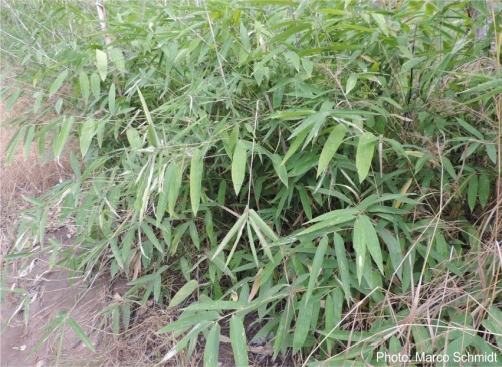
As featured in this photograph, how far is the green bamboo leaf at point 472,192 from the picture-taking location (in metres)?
Answer: 1.35

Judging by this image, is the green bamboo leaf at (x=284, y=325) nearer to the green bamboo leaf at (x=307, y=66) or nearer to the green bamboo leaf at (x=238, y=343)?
the green bamboo leaf at (x=238, y=343)

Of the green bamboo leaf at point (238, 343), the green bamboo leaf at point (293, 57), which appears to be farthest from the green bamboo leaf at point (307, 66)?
the green bamboo leaf at point (238, 343)

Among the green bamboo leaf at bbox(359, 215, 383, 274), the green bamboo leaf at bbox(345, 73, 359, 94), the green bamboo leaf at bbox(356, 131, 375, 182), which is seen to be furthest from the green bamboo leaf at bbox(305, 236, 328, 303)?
the green bamboo leaf at bbox(345, 73, 359, 94)

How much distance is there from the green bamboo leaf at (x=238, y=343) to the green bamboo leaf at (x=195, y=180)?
0.30 meters

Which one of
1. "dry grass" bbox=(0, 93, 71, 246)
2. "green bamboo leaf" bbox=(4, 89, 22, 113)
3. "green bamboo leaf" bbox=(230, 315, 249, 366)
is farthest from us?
"dry grass" bbox=(0, 93, 71, 246)

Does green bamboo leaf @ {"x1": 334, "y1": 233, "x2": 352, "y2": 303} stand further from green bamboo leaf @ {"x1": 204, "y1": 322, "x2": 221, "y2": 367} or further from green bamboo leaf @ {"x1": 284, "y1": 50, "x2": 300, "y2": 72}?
green bamboo leaf @ {"x1": 284, "y1": 50, "x2": 300, "y2": 72}

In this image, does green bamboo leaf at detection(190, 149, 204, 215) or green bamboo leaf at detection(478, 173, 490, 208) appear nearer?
green bamboo leaf at detection(190, 149, 204, 215)

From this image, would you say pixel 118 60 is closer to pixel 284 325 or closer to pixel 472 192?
pixel 284 325

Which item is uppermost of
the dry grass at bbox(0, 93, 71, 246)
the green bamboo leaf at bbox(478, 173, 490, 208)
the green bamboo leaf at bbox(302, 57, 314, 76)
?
the green bamboo leaf at bbox(302, 57, 314, 76)

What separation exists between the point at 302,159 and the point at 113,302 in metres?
1.00

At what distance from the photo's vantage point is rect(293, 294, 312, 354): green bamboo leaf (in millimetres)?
1199

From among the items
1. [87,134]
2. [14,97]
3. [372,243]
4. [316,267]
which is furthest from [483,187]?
[14,97]

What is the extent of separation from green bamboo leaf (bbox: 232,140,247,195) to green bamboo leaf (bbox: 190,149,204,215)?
94 millimetres

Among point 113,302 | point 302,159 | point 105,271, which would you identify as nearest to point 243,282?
point 302,159
